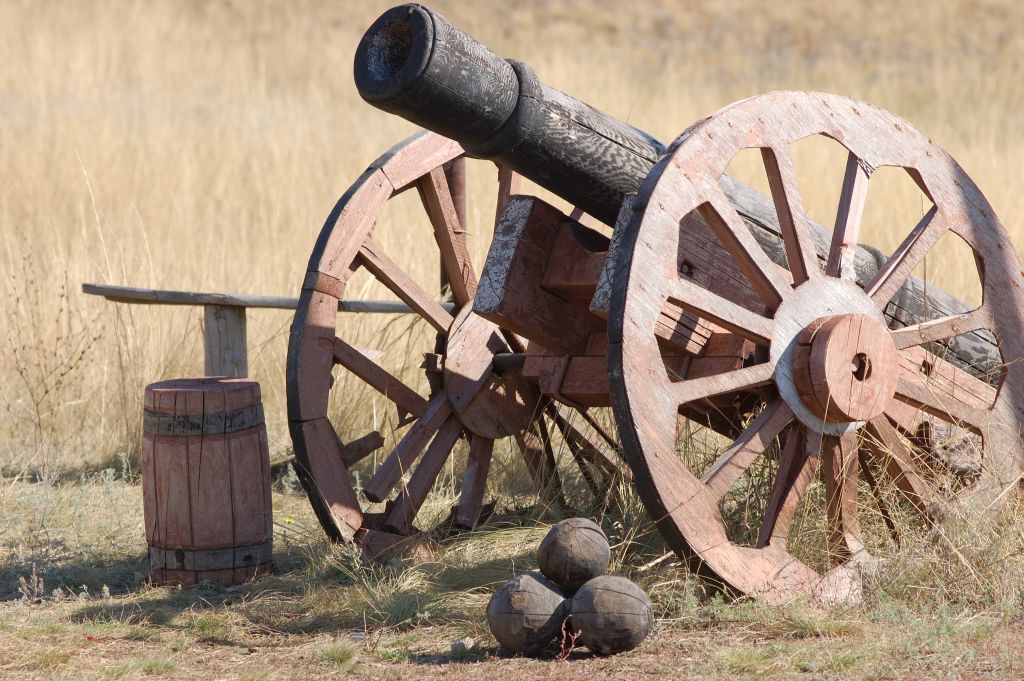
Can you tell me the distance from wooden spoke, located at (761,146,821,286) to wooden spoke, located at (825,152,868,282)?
3.9 inches

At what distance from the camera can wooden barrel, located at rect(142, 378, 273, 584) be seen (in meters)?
3.72

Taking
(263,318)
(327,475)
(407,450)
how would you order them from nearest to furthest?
1. (327,475)
2. (407,450)
3. (263,318)

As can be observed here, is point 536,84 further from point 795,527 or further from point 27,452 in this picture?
point 27,452

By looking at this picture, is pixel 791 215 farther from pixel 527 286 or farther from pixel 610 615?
pixel 610 615

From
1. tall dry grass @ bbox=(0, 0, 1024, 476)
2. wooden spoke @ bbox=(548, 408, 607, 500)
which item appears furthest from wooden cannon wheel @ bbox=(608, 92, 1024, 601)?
tall dry grass @ bbox=(0, 0, 1024, 476)

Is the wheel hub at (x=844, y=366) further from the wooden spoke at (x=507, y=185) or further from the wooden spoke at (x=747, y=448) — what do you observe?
the wooden spoke at (x=507, y=185)

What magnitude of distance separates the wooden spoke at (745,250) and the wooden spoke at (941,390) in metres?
0.49

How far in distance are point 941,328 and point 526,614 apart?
160 centimetres

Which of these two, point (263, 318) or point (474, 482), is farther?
point (263, 318)

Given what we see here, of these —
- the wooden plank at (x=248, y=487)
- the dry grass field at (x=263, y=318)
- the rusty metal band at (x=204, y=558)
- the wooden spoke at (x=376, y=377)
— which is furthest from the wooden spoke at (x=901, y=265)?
the rusty metal band at (x=204, y=558)

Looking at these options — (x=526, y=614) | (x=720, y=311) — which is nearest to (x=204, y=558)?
(x=526, y=614)

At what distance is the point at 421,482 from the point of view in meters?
4.07

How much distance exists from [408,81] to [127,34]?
557 inches

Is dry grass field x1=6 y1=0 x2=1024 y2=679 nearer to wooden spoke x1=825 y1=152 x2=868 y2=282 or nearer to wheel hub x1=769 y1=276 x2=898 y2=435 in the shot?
wheel hub x1=769 y1=276 x2=898 y2=435
